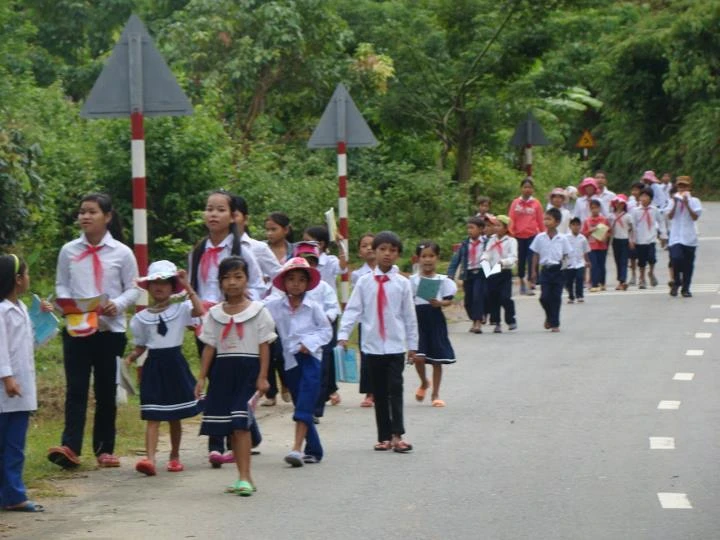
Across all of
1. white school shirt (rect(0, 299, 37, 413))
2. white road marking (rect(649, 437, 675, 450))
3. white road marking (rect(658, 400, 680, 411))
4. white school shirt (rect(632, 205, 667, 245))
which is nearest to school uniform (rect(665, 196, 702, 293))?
white school shirt (rect(632, 205, 667, 245))

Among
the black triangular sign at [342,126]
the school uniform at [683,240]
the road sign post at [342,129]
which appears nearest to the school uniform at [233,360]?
the road sign post at [342,129]

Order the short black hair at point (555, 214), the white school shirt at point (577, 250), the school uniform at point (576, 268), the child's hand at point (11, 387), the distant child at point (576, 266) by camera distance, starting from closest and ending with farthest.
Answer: the child's hand at point (11, 387)
the short black hair at point (555, 214)
the white school shirt at point (577, 250)
the school uniform at point (576, 268)
the distant child at point (576, 266)

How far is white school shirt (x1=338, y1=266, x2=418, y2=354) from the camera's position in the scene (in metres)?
10.9

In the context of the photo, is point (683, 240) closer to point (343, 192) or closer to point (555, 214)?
point (555, 214)

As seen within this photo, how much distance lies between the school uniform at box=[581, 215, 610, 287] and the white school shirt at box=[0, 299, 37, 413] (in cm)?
1629

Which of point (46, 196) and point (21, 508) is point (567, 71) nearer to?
point (46, 196)

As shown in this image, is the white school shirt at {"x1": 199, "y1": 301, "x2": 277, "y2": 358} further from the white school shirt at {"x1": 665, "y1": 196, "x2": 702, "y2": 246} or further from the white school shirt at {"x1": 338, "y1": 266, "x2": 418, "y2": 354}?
the white school shirt at {"x1": 665, "y1": 196, "x2": 702, "y2": 246}

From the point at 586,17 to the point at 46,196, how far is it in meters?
14.8

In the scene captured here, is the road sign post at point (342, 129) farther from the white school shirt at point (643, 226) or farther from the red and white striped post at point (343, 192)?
the white school shirt at point (643, 226)

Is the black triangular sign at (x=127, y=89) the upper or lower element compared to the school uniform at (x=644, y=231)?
upper

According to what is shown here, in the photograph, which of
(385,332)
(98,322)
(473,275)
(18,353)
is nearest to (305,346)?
(385,332)

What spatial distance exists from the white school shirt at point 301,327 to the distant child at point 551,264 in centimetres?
897

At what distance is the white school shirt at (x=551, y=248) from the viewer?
64.4 ft

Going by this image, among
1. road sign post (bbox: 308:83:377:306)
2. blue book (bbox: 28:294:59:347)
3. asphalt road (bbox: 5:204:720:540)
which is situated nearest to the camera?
asphalt road (bbox: 5:204:720:540)
